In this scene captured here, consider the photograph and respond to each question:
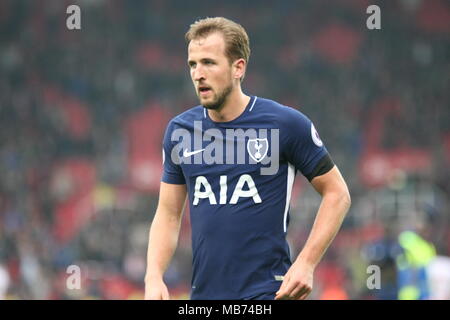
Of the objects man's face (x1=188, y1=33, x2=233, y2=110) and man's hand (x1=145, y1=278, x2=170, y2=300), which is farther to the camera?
man's face (x1=188, y1=33, x2=233, y2=110)

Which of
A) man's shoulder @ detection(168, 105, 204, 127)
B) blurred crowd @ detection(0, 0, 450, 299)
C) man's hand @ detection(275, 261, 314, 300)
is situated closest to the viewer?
man's hand @ detection(275, 261, 314, 300)

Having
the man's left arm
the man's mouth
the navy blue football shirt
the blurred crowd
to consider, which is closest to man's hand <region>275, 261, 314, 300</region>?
the man's left arm

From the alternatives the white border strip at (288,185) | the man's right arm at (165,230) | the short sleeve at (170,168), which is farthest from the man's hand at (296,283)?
the short sleeve at (170,168)

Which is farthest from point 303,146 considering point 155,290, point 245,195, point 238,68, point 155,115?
point 155,115

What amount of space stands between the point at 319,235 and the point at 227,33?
96 centimetres

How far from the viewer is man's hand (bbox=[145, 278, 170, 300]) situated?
3941 millimetres

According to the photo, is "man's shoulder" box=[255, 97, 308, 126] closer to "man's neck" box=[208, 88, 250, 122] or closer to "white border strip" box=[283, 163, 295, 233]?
"man's neck" box=[208, 88, 250, 122]

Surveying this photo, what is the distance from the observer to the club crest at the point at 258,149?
13.4 ft

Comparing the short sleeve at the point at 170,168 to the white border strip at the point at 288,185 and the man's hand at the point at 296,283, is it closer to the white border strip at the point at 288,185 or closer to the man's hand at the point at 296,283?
the white border strip at the point at 288,185

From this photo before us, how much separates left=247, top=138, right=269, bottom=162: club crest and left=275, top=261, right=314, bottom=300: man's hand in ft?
1.68

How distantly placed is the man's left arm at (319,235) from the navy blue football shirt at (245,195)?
0.10m

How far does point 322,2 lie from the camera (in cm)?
2625

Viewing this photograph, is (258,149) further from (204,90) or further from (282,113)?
(204,90)

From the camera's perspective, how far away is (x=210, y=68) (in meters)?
4.08
